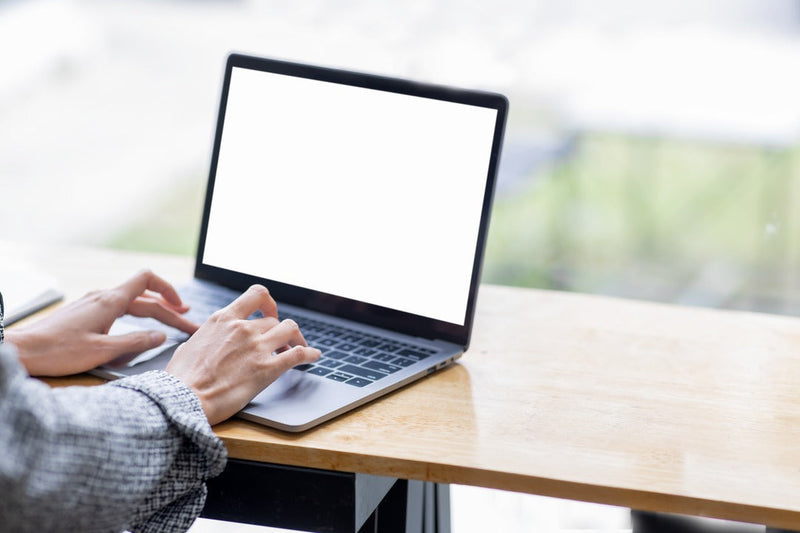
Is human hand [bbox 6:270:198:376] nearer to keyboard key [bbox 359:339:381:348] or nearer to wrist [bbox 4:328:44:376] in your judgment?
wrist [bbox 4:328:44:376]

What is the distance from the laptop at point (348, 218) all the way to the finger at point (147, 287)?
4 centimetres

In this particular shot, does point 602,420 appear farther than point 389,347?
No

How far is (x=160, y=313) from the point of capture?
1.01m

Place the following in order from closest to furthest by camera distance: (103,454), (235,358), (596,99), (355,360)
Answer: (103,454) < (235,358) < (355,360) < (596,99)

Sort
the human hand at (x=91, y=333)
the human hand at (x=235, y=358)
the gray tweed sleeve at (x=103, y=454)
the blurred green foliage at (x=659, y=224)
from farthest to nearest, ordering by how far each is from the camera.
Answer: the blurred green foliage at (x=659, y=224) < the human hand at (x=91, y=333) < the human hand at (x=235, y=358) < the gray tweed sleeve at (x=103, y=454)

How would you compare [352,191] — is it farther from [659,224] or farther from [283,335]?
[659,224]

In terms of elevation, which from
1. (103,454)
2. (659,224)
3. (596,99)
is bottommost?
(103,454)

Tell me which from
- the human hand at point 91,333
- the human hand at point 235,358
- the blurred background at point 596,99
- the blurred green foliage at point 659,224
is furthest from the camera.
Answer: the blurred green foliage at point 659,224

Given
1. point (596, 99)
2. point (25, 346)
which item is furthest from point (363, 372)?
point (596, 99)

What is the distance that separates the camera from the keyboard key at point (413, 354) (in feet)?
3.17

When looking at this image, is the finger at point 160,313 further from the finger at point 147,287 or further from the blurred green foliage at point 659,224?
the blurred green foliage at point 659,224

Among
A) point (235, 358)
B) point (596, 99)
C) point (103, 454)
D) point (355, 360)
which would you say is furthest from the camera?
point (596, 99)

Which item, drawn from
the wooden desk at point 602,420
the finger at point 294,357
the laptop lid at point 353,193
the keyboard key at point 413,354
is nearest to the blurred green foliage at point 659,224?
the wooden desk at point 602,420

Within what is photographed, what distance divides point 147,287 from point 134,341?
0.32 feet
